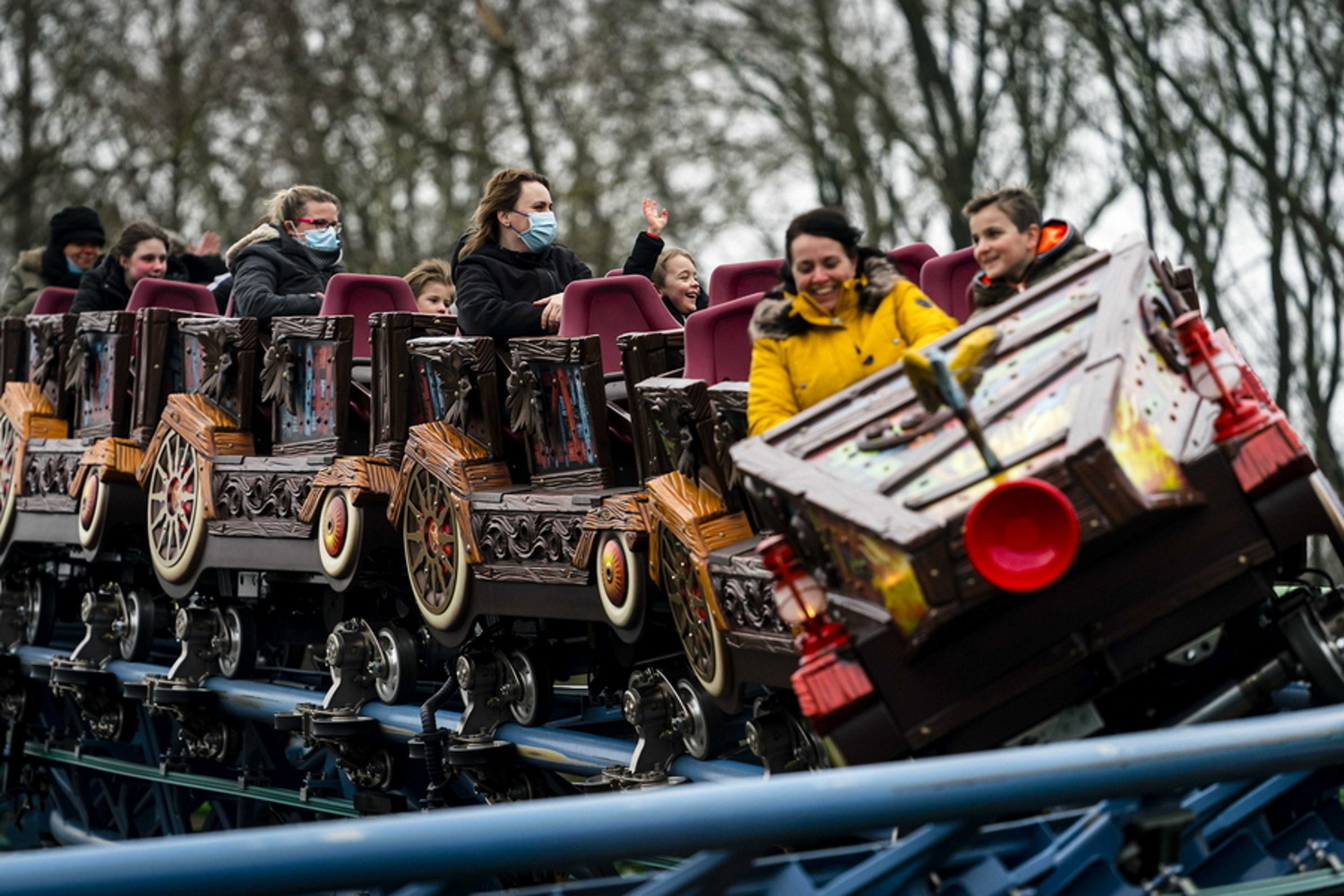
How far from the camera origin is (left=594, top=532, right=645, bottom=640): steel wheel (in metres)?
5.56

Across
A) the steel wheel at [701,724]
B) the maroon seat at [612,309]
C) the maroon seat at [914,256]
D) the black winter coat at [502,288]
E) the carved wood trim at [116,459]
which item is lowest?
the steel wheel at [701,724]

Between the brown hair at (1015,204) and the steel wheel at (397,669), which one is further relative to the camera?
the steel wheel at (397,669)

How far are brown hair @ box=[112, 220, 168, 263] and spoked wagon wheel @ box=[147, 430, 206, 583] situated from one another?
1495 mm

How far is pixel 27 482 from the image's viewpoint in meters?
9.47

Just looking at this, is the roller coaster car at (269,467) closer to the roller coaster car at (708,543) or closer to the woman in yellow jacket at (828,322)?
the roller coaster car at (708,543)

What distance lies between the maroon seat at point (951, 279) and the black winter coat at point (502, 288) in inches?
53.4

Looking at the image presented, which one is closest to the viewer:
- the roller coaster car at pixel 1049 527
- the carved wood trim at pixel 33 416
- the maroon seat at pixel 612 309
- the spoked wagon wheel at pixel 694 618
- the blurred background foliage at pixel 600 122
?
the roller coaster car at pixel 1049 527

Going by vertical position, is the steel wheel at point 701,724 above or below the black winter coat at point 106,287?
below

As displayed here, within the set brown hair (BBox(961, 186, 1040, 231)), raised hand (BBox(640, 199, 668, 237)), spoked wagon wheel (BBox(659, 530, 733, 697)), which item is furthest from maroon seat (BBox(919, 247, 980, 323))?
brown hair (BBox(961, 186, 1040, 231))

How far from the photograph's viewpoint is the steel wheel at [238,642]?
858cm

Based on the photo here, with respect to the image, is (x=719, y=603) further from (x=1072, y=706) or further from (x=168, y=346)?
(x=168, y=346)

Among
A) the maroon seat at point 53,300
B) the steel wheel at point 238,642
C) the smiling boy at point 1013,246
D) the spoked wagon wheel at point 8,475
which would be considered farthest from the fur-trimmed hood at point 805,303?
the maroon seat at point 53,300

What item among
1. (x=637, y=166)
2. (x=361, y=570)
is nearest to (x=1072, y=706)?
(x=361, y=570)

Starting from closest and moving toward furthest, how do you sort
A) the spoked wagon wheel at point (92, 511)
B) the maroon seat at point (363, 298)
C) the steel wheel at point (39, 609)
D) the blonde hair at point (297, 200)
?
1. the maroon seat at point (363, 298)
2. the blonde hair at point (297, 200)
3. the spoked wagon wheel at point (92, 511)
4. the steel wheel at point (39, 609)
